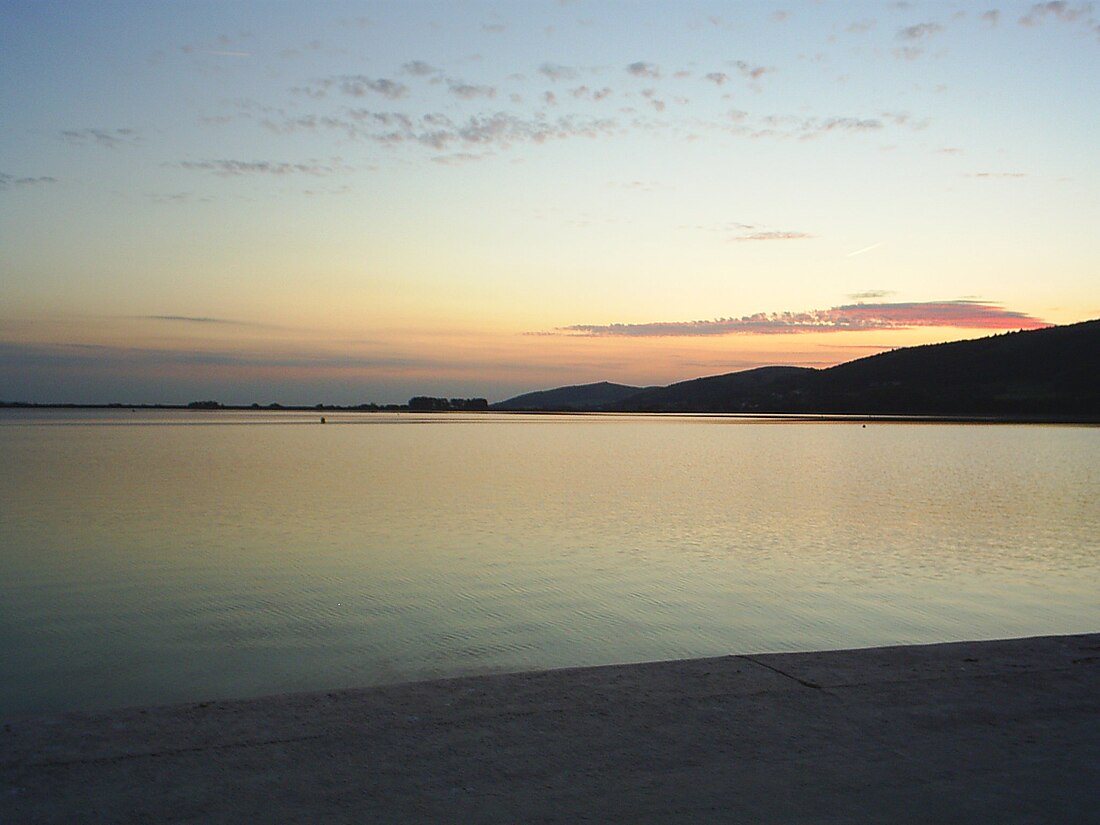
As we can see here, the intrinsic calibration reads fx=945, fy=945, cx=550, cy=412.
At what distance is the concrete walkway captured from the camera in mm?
4488

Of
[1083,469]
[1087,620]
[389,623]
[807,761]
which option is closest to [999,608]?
[1087,620]

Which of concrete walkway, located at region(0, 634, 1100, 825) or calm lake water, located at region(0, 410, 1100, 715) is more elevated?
concrete walkway, located at region(0, 634, 1100, 825)

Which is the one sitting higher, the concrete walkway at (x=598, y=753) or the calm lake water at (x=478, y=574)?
the concrete walkway at (x=598, y=753)

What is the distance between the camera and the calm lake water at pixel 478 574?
10.2 meters

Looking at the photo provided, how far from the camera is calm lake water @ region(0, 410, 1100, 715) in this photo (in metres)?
10.2

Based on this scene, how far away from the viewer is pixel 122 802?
4.50m

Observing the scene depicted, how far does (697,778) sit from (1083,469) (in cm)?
4364

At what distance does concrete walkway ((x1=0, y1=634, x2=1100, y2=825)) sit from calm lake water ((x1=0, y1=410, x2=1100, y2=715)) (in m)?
3.27

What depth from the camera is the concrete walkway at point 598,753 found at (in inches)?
177

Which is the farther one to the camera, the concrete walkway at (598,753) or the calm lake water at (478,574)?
the calm lake water at (478,574)

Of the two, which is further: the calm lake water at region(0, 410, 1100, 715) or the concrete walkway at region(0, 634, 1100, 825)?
the calm lake water at region(0, 410, 1100, 715)

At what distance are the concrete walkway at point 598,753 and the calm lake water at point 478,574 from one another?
3.27 m

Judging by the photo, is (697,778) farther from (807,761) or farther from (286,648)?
(286,648)

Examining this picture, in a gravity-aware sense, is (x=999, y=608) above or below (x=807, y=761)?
below
